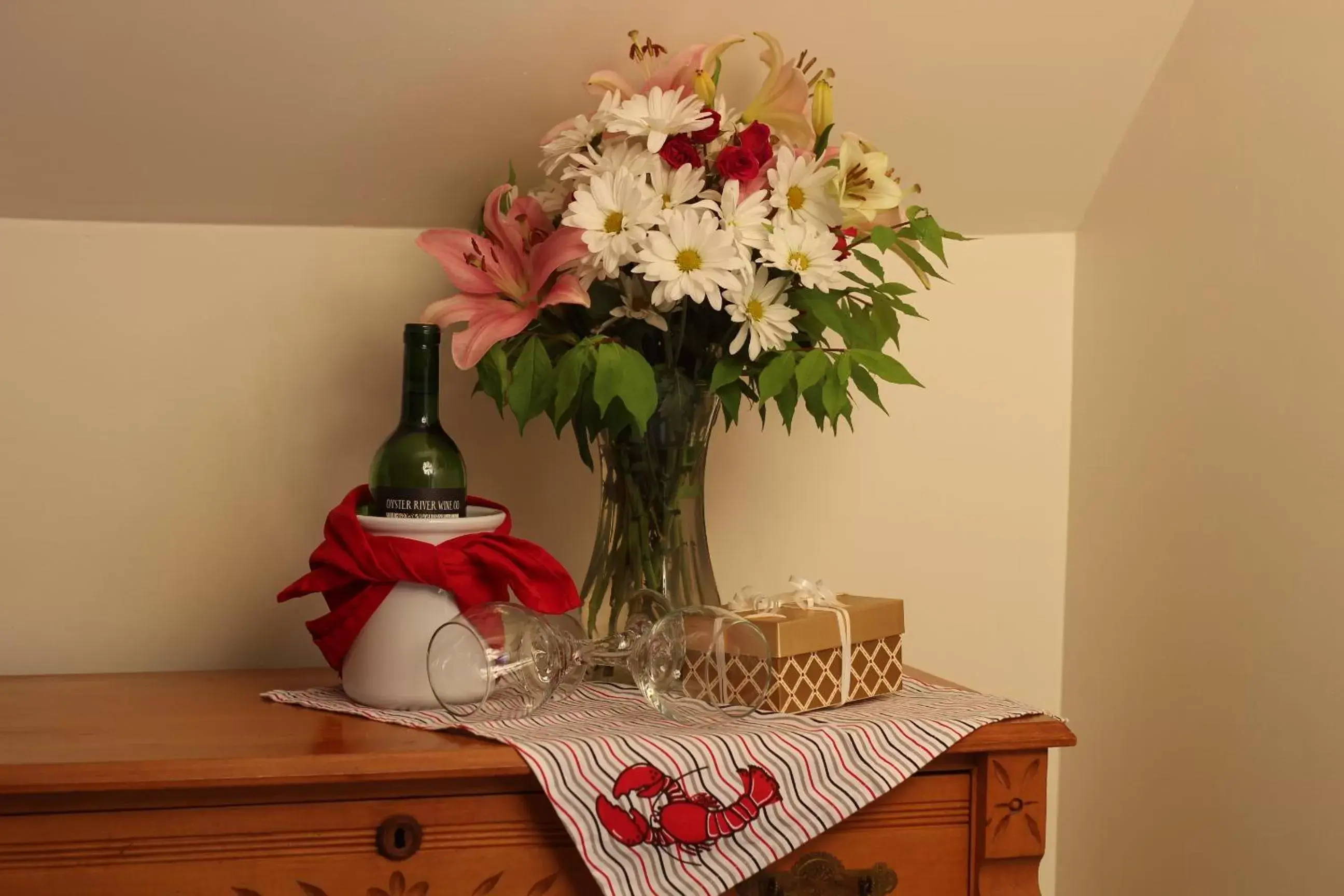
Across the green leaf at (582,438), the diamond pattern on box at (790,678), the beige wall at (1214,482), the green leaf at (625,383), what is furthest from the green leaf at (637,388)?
the beige wall at (1214,482)

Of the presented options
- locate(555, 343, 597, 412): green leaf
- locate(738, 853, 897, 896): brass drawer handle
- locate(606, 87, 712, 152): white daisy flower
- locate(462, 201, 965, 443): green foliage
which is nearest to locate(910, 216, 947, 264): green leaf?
locate(462, 201, 965, 443): green foliage

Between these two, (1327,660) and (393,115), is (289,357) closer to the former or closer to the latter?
(393,115)

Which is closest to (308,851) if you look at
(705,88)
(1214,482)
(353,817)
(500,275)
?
(353,817)

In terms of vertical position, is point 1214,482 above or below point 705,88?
below

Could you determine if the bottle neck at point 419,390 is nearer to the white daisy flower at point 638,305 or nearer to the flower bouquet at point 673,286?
the flower bouquet at point 673,286

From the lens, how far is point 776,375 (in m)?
1.03

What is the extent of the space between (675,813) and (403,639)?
281mm

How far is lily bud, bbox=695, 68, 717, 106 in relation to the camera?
3.53 ft

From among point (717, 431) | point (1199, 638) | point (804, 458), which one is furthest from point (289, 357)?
point (1199, 638)

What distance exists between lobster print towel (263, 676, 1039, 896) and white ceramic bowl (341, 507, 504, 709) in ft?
0.12

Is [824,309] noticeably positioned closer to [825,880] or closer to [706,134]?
[706,134]

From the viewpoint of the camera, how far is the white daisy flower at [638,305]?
41.2 inches

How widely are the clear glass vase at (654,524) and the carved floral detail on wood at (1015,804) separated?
28 cm

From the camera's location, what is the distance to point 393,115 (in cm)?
123
